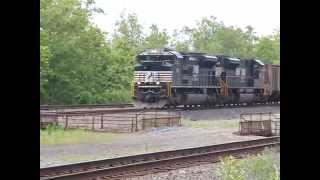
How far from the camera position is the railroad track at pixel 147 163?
245 inches

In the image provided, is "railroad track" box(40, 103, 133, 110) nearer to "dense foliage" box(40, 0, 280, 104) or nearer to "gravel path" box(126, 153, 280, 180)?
"dense foliage" box(40, 0, 280, 104)

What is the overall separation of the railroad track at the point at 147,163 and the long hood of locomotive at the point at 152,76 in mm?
10081

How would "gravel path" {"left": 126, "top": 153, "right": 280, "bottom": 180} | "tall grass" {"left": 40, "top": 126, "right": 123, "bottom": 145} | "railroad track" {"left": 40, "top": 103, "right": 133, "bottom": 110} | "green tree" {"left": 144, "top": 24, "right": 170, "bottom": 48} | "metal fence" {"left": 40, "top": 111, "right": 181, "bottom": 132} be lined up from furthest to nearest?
1. "green tree" {"left": 144, "top": 24, "right": 170, "bottom": 48}
2. "railroad track" {"left": 40, "top": 103, "right": 133, "bottom": 110}
3. "metal fence" {"left": 40, "top": 111, "right": 181, "bottom": 132}
4. "tall grass" {"left": 40, "top": 126, "right": 123, "bottom": 145}
5. "gravel path" {"left": 126, "top": 153, "right": 280, "bottom": 180}

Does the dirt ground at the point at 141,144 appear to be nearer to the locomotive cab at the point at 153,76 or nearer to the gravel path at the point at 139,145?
the gravel path at the point at 139,145

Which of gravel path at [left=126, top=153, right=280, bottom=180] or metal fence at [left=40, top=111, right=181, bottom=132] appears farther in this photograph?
metal fence at [left=40, top=111, right=181, bottom=132]

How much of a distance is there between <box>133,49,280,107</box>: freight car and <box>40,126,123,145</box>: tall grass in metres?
7.12

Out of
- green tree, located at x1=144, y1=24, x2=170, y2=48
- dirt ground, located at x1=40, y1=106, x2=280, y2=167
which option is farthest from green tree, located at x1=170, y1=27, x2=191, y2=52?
dirt ground, located at x1=40, y1=106, x2=280, y2=167

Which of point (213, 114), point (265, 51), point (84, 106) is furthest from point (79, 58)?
point (265, 51)

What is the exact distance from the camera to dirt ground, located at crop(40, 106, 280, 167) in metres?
8.59

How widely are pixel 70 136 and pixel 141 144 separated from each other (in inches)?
75.5

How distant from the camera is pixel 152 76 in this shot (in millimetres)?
19766

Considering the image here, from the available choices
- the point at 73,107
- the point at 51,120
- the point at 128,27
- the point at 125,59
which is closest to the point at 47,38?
the point at 73,107

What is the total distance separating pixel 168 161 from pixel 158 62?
496 inches

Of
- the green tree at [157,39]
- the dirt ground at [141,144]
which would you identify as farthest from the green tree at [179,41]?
the dirt ground at [141,144]
